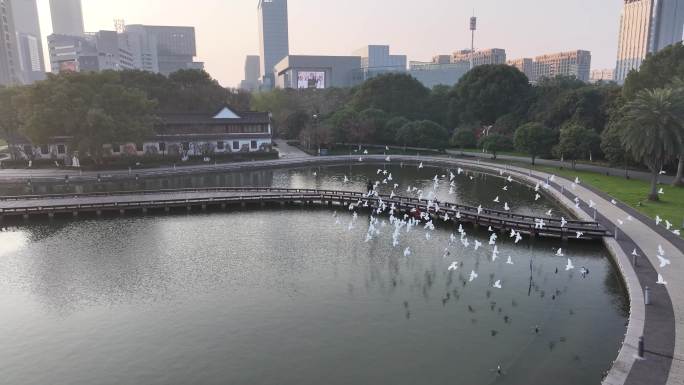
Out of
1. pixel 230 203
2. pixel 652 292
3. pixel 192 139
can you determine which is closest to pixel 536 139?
pixel 230 203

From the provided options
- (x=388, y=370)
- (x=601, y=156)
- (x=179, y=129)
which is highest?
(x=179, y=129)

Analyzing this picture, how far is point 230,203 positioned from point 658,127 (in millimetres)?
49936

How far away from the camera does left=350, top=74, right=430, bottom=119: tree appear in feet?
395

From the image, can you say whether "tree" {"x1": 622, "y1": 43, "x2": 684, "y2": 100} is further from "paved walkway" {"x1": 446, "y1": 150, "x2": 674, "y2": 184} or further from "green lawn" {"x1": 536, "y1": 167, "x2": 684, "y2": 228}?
"green lawn" {"x1": 536, "y1": 167, "x2": 684, "y2": 228}

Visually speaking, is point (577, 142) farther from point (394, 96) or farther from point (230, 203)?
point (230, 203)

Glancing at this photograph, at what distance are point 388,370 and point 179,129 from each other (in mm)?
85136

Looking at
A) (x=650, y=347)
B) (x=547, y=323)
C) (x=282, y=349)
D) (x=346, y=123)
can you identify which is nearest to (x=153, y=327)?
(x=282, y=349)

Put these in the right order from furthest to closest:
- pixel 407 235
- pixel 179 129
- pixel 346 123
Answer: pixel 346 123, pixel 179 129, pixel 407 235

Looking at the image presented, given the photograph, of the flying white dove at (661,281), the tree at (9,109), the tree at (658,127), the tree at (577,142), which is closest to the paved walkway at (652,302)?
the flying white dove at (661,281)

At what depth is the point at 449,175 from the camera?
76.2m

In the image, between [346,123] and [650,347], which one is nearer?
[650,347]

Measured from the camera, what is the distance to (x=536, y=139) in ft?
262

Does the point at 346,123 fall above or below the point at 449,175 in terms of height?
above

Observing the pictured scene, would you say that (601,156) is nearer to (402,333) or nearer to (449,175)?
(449,175)
